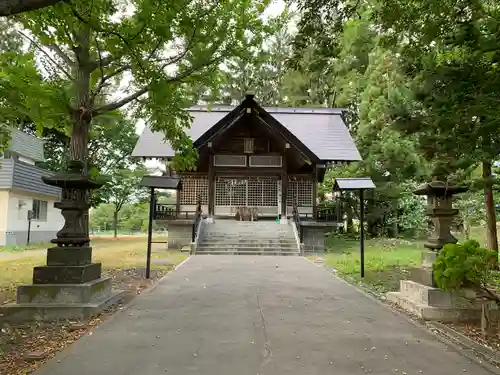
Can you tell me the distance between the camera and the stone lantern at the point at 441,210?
6.71m

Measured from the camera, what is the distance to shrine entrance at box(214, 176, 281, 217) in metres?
22.2

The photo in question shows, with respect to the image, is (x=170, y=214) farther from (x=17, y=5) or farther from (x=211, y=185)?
(x=17, y=5)

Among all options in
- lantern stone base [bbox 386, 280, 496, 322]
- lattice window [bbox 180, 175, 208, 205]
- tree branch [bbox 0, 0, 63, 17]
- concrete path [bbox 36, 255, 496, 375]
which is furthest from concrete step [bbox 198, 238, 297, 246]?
tree branch [bbox 0, 0, 63, 17]

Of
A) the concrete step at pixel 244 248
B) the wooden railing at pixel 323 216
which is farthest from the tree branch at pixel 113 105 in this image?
the wooden railing at pixel 323 216

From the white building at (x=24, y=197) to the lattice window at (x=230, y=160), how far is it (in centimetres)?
925

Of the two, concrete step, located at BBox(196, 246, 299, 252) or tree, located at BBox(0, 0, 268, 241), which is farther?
concrete step, located at BBox(196, 246, 299, 252)

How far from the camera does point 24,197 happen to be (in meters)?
22.6

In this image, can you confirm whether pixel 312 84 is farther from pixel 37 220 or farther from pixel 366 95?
pixel 37 220

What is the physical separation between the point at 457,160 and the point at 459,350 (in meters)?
2.37

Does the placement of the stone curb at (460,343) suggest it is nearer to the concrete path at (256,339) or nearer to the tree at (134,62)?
the concrete path at (256,339)

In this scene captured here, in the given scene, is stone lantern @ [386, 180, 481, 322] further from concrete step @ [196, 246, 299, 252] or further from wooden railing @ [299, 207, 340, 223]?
wooden railing @ [299, 207, 340, 223]

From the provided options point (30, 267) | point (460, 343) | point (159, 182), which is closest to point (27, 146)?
point (30, 267)

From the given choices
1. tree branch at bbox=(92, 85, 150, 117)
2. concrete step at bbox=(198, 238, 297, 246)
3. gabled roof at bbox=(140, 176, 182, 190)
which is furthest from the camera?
concrete step at bbox=(198, 238, 297, 246)

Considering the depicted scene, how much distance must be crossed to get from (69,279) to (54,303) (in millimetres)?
408
